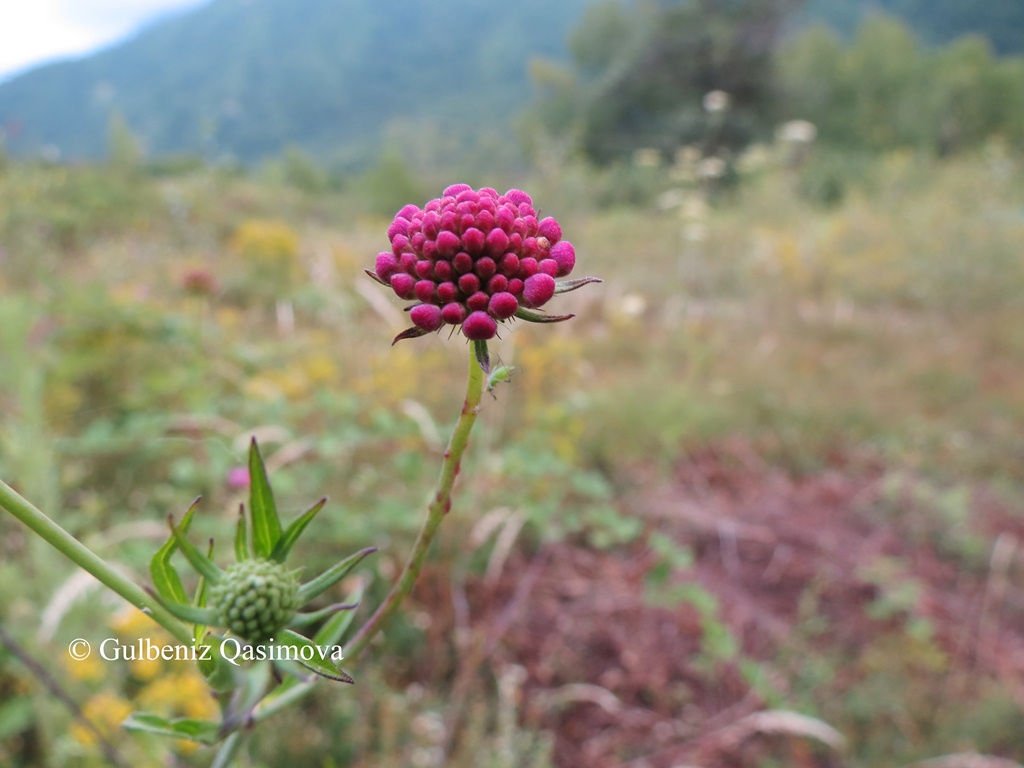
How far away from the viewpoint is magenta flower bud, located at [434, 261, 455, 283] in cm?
66

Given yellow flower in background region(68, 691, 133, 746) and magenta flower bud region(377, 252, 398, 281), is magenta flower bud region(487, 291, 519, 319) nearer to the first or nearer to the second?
magenta flower bud region(377, 252, 398, 281)

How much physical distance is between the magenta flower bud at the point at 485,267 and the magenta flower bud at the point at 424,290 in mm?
52

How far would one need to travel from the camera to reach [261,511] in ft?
2.17

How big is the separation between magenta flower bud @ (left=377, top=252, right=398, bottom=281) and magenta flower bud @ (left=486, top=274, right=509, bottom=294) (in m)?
0.11

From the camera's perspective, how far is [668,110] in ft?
55.9

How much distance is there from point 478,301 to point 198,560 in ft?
1.27

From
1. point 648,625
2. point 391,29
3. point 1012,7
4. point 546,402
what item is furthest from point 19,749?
point 391,29

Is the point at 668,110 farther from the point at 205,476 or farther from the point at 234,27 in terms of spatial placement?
the point at 234,27

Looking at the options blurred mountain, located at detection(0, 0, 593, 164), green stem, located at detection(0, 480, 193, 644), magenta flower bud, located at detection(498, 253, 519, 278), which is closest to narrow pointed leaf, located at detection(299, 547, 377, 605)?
green stem, located at detection(0, 480, 193, 644)

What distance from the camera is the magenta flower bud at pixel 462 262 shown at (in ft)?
2.12

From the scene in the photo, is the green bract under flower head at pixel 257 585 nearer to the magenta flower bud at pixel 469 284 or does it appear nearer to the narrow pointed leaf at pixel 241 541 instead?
the narrow pointed leaf at pixel 241 541

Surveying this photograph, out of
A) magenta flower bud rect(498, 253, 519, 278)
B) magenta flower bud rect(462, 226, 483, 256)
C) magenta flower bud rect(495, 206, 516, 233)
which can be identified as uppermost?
magenta flower bud rect(495, 206, 516, 233)

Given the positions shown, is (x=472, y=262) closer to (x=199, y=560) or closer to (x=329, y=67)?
(x=199, y=560)

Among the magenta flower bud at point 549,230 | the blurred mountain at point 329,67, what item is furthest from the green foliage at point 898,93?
the blurred mountain at point 329,67
